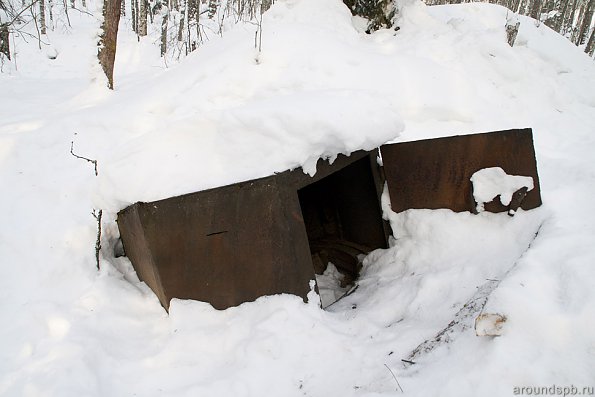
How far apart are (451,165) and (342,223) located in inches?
51.3

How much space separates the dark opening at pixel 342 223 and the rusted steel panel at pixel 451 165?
0.78 feet

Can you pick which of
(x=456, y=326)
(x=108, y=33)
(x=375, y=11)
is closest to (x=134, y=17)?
(x=108, y=33)

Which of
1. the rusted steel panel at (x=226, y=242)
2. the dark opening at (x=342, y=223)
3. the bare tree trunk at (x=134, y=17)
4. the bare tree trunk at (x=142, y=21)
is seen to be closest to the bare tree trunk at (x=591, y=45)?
the dark opening at (x=342, y=223)

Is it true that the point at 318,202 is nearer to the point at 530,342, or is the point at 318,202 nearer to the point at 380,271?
the point at 380,271

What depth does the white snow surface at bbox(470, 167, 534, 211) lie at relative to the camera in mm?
2691


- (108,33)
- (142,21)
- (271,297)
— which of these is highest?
(108,33)

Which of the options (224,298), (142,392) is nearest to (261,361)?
(224,298)

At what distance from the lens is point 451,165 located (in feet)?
9.29

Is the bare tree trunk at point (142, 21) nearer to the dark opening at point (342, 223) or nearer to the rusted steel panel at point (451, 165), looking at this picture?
the dark opening at point (342, 223)

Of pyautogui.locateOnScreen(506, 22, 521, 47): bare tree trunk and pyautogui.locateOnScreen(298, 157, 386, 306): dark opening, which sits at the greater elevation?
pyautogui.locateOnScreen(506, 22, 521, 47): bare tree trunk

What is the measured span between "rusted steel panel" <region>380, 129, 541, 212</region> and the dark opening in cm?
24

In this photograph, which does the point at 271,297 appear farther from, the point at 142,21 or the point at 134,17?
the point at 134,17

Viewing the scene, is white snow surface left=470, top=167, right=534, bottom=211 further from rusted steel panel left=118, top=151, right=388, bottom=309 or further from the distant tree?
the distant tree

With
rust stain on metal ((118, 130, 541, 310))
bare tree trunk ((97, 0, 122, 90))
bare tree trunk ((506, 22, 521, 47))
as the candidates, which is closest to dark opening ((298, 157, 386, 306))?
rust stain on metal ((118, 130, 541, 310))
